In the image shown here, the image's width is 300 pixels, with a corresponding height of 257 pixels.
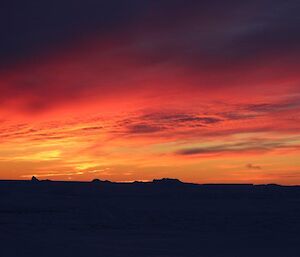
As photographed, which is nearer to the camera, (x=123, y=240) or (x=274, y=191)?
(x=123, y=240)

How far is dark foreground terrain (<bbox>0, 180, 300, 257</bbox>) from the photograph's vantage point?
14500mm

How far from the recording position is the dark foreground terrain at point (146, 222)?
571 inches

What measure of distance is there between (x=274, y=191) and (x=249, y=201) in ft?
20.4

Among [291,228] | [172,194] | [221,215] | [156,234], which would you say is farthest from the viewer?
[172,194]

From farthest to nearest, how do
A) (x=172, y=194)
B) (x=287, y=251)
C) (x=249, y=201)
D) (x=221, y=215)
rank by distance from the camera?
(x=172, y=194)
(x=249, y=201)
(x=221, y=215)
(x=287, y=251)

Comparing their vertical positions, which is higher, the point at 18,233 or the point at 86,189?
the point at 86,189

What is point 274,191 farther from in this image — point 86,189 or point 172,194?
point 86,189

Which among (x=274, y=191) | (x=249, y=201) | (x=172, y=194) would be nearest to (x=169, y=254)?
(x=249, y=201)

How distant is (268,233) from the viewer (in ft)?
60.3

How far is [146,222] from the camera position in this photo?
66.4 ft

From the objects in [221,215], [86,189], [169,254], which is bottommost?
[169,254]

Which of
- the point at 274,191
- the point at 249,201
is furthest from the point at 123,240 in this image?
the point at 274,191

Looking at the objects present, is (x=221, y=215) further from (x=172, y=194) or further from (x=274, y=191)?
(x=274, y=191)

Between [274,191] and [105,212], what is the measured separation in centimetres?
1480
